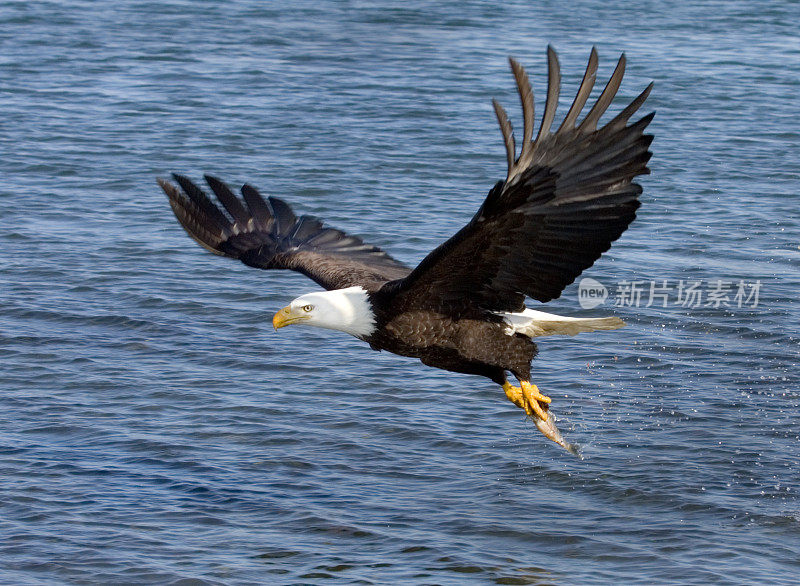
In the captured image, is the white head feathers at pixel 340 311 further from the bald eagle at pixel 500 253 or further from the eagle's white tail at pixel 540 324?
Answer: the eagle's white tail at pixel 540 324

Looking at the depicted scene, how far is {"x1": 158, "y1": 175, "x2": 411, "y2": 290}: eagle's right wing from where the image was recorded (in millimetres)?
7426

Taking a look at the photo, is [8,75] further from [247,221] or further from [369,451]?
[369,451]

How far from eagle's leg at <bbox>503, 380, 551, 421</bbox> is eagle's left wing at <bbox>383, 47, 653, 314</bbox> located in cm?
81

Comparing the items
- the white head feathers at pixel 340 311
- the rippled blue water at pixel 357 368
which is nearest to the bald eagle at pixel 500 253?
the white head feathers at pixel 340 311

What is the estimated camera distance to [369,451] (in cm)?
754

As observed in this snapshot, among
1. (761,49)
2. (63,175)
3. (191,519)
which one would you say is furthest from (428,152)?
(191,519)

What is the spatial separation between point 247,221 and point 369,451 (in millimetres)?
1531

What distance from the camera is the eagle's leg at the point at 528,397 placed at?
6805 mm

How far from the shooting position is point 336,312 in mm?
6445

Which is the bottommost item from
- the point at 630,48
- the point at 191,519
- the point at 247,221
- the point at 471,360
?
the point at 191,519

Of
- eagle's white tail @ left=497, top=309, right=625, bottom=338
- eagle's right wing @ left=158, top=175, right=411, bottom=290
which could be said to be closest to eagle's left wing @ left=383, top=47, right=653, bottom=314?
eagle's white tail @ left=497, top=309, right=625, bottom=338

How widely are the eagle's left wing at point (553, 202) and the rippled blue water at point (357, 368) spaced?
1359mm

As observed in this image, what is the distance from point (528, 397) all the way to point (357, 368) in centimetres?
211

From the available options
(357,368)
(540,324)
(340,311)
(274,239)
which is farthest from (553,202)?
(357,368)
